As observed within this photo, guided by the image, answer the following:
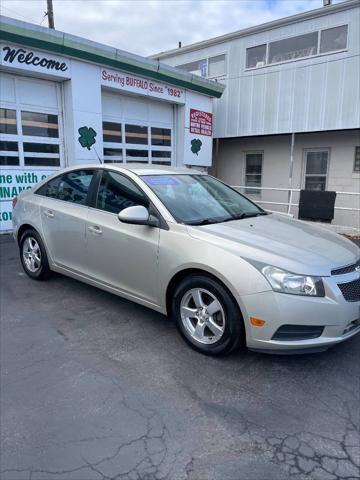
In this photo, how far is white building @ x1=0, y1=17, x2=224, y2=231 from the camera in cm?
809

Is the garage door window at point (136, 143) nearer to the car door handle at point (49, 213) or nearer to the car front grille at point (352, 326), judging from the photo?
the car door handle at point (49, 213)

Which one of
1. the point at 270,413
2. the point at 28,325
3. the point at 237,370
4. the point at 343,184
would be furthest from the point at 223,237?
the point at 343,184

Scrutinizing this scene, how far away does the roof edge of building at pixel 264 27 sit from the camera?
9859 millimetres

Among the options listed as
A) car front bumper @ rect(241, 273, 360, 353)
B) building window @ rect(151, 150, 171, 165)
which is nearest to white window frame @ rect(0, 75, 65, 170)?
building window @ rect(151, 150, 171, 165)

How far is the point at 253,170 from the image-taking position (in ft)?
43.9

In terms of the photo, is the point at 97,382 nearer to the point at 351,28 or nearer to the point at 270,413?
the point at 270,413

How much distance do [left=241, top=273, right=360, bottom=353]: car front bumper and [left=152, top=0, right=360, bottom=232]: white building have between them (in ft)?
25.6

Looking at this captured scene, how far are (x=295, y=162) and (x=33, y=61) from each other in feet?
26.9

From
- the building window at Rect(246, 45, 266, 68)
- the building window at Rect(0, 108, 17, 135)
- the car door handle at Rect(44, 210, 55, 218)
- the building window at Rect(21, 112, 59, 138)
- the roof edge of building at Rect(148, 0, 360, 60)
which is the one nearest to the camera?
the car door handle at Rect(44, 210, 55, 218)

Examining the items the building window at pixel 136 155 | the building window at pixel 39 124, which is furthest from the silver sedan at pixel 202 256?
the building window at pixel 136 155

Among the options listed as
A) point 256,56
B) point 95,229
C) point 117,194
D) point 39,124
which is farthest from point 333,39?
point 95,229

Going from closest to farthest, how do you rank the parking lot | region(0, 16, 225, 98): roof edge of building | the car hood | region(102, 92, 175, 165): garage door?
the parking lot < the car hood < region(0, 16, 225, 98): roof edge of building < region(102, 92, 175, 165): garage door

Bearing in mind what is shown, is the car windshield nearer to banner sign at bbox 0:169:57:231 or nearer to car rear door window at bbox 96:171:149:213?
car rear door window at bbox 96:171:149:213

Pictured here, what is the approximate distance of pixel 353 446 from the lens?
87.9 inches
